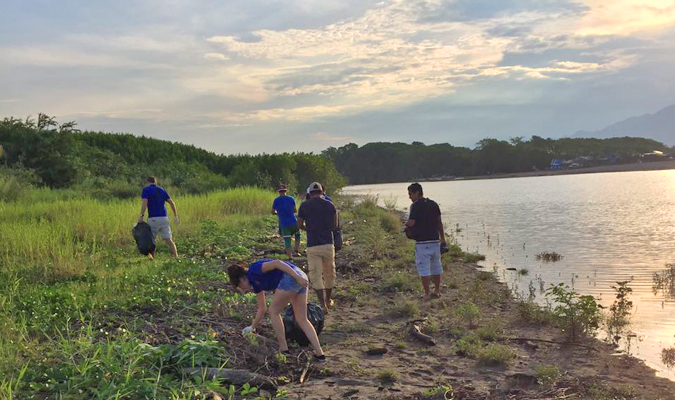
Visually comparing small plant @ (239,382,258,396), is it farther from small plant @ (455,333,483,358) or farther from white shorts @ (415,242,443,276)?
white shorts @ (415,242,443,276)

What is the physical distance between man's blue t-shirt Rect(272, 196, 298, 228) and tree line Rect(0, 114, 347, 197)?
1750cm

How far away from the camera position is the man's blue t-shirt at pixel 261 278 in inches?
231

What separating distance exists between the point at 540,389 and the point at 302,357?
2.79 m

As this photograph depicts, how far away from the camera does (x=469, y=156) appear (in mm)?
148875

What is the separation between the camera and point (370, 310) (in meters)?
9.34

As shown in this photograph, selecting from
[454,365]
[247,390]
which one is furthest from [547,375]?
[247,390]

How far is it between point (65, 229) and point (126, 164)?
93.3ft

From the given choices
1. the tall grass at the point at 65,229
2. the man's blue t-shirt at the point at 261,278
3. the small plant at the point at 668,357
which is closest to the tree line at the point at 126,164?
the tall grass at the point at 65,229

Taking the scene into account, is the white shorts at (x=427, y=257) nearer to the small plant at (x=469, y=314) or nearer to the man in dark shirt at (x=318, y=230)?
the small plant at (x=469, y=314)

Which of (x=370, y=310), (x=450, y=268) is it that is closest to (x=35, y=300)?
(x=370, y=310)

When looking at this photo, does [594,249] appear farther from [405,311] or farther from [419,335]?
[419,335]

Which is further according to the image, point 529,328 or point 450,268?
point 450,268

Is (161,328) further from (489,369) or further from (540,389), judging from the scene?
(540,389)

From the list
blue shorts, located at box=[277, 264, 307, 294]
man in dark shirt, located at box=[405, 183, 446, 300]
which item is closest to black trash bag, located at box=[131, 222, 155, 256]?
man in dark shirt, located at box=[405, 183, 446, 300]
